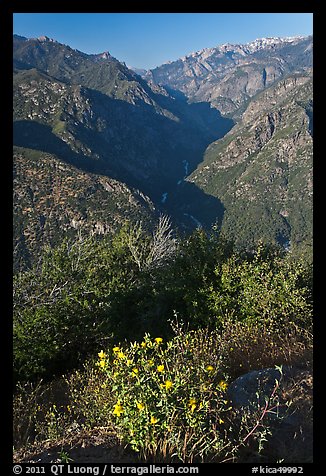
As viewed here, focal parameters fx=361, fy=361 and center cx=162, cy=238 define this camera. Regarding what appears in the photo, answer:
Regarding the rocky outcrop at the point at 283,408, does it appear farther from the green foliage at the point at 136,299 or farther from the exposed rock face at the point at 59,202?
the exposed rock face at the point at 59,202

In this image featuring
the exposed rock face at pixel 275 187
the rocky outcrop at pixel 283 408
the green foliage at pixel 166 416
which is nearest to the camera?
the green foliage at pixel 166 416

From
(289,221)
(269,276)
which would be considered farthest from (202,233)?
(289,221)

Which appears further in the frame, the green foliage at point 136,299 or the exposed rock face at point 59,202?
the exposed rock face at point 59,202

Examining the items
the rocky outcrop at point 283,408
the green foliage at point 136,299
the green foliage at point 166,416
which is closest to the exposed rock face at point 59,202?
the green foliage at point 136,299

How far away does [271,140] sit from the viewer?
643ft

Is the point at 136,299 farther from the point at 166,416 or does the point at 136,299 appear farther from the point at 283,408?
the point at 166,416

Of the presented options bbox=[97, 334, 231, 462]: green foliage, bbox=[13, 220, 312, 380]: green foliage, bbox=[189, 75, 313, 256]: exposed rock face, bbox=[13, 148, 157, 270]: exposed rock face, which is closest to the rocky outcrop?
bbox=[97, 334, 231, 462]: green foliage

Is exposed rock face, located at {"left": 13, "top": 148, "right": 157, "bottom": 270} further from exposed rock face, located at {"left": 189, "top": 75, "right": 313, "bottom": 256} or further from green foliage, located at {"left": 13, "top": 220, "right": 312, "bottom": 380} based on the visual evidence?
green foliage, located at {"left": 13, "top": 220, "right": 312, "bottom": 380}

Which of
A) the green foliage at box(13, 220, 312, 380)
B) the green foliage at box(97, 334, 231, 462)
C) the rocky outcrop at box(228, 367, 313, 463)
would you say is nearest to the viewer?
the green foliage at box(97, 334, 231, 462)
